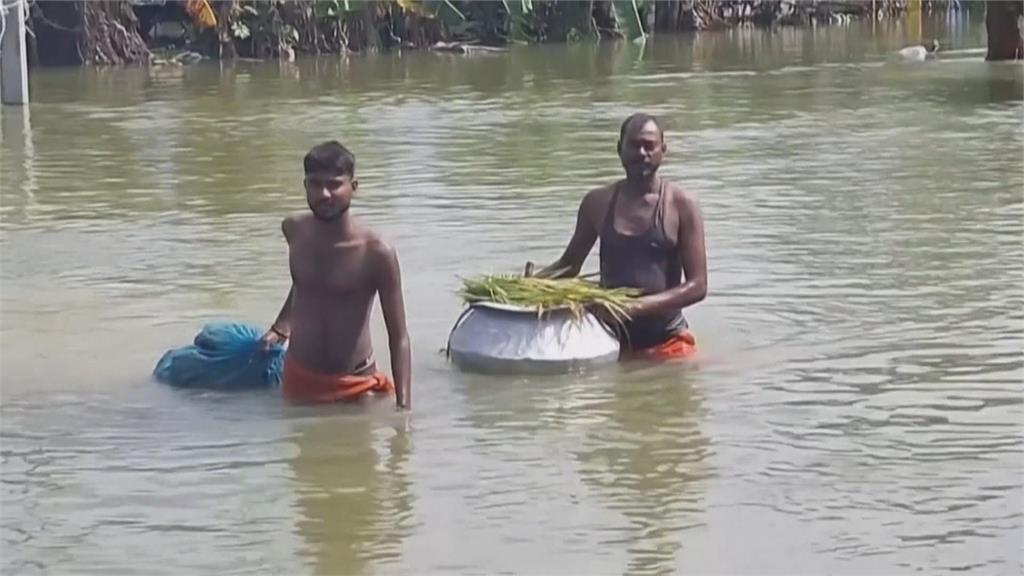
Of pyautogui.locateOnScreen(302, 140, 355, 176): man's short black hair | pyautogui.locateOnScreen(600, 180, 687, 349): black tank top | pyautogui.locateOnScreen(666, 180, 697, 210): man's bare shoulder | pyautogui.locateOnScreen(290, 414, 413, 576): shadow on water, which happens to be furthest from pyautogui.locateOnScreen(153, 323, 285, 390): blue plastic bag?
pyautogui.locateOnScreen(666, 180, 697, 210): man's bare shoulder

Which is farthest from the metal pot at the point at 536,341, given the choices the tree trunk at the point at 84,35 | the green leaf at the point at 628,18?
the green leaf at the point at 628,18

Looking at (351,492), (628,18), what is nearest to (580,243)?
(351,492)

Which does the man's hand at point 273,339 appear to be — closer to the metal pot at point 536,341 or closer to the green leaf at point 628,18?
the metal pot at point 536,341

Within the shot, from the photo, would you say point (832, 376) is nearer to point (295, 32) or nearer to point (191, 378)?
point (191, 378)

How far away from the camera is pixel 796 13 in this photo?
151 ft

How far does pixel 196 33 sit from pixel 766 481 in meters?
30.6

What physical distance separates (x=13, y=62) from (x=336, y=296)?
16.6 metres

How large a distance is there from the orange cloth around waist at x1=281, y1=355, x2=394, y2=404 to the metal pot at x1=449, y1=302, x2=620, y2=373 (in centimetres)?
66

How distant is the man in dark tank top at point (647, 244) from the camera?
8.11 m

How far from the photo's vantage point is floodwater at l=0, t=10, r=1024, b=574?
5988mm

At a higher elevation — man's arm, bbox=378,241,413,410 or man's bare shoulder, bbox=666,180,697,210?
man's bare shoulder, bbox=666,180,697,210

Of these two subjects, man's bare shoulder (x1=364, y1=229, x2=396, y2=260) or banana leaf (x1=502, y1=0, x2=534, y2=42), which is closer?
man's bare shoulder (x1=364, y1=229, x2=396, y2=260)

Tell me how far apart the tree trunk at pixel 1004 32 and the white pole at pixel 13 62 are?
1203 centimetres

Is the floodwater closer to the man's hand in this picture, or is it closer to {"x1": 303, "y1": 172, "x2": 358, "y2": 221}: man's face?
the man's hand
